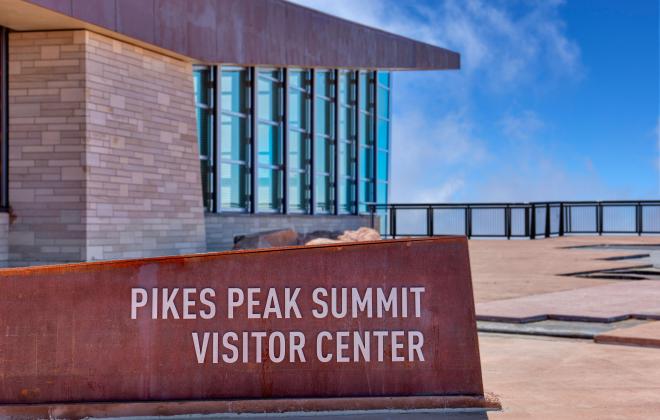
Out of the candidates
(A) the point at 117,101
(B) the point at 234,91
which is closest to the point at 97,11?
(A) the point at 117,101

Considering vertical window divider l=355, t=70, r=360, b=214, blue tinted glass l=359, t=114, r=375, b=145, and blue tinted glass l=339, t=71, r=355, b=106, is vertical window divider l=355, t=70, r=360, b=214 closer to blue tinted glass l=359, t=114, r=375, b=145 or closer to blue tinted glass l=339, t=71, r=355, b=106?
blue tinted glass l=339, t=71, r=355, b=106

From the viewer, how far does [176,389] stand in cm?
445

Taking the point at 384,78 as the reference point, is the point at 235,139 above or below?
below

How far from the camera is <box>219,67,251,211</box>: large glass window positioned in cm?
2414

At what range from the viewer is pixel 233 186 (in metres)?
24.4

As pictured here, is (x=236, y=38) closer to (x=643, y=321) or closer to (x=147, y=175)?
(x=147, y=175)

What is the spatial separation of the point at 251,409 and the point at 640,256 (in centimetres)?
1622

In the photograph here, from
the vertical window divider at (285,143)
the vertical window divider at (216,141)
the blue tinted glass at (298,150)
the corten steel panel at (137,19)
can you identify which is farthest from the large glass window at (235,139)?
the corten steel panel at (137,19)

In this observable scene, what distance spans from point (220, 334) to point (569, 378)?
2429 millimetres

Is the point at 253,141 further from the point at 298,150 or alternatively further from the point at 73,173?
the point at 73,173

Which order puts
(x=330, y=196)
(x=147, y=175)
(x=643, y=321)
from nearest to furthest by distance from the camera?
(x=643, y=321) → (x=147, y=175) → (x=330, y=196)

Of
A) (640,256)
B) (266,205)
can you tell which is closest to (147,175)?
(266,205)

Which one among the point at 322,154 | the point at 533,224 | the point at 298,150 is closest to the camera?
the point at 298,150

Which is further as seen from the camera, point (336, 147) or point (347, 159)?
point (347, 159)
